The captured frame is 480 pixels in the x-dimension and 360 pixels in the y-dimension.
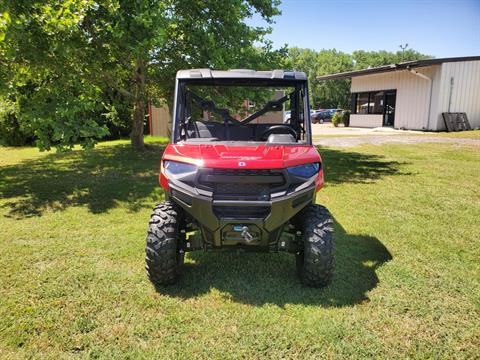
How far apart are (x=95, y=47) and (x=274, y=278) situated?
272 inches

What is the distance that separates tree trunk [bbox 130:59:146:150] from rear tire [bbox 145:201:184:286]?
796cm

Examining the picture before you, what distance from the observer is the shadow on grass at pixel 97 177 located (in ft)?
22.5

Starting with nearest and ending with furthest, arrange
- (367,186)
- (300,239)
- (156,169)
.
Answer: (300,239) < (367,186) < (156,169)

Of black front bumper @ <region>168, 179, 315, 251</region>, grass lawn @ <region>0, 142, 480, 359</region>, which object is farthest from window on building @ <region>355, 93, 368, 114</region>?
black front bumper @ <region>168, 179, 315, 251</region>

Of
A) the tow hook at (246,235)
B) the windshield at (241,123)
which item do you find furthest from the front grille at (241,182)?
the windshield at (241,123)

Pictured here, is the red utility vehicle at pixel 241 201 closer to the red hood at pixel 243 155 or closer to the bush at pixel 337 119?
the red hood at pixel 243 155

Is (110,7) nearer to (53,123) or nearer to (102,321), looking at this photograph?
(53,123)

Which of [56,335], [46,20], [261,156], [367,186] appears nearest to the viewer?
[56,335]

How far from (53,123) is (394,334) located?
6.34 m

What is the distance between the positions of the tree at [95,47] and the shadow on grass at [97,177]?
1.02m

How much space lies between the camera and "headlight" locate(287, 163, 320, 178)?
3403 millimetres

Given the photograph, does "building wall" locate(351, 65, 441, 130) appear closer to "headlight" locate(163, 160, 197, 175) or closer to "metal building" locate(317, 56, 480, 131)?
"metal building" locate(317, 56, 480, 131)

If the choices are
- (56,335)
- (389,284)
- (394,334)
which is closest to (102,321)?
(56,335)

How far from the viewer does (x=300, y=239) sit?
3699 millimetres
